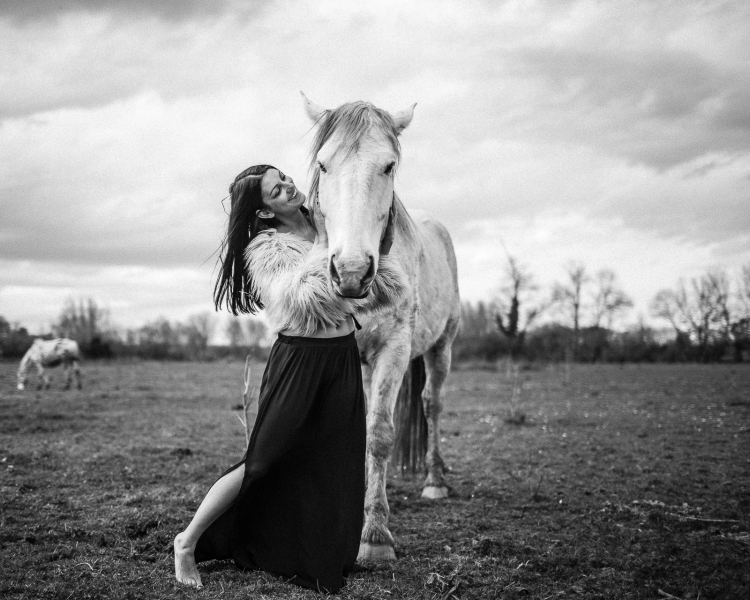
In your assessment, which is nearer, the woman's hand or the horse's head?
the horse's head

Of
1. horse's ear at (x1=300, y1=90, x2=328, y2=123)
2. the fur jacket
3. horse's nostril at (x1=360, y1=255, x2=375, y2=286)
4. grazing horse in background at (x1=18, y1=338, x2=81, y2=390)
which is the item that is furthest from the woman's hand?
grazing horse in background at (x1=18, y1=338, x2=81, y2=390)

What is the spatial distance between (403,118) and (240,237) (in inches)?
51.6

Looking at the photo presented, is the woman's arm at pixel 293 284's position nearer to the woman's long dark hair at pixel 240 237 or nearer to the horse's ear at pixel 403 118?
the woman's long dark hair at pixel 240 237

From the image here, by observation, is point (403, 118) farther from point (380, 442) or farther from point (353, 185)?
point (380, 442)

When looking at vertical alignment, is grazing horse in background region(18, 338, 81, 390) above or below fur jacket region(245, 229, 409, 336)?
below

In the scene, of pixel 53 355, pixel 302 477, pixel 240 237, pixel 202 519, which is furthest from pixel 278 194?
pixel 53 355

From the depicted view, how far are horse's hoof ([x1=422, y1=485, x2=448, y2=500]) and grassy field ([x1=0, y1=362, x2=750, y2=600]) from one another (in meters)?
Result: 0.11

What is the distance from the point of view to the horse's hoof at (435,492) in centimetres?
477

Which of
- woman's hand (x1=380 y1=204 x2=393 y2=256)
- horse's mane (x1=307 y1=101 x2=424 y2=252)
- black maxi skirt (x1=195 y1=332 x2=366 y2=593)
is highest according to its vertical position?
horse's mane (x1=307 y1=101 x2=424 y2=252)

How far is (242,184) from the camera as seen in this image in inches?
118

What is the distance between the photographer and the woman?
265 cm

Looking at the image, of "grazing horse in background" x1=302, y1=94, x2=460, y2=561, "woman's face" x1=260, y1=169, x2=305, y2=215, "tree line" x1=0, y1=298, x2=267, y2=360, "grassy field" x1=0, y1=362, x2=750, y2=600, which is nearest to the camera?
"grazing horse in background" x1=302, y1=94, x2=460, y2=561

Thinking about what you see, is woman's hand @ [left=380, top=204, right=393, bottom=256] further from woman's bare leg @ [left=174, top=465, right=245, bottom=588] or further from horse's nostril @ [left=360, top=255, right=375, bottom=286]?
woman's bare leg @ [left=174, top=465, right=245, bottom=588]

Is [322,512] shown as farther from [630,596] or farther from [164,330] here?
[164,330]
